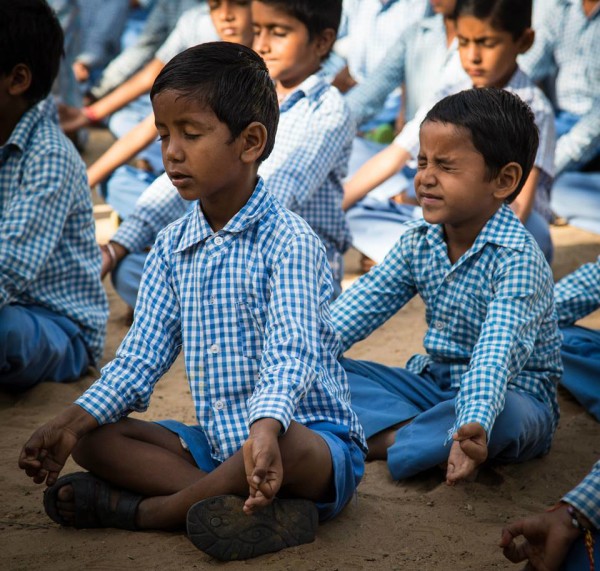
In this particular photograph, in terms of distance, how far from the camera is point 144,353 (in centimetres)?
238

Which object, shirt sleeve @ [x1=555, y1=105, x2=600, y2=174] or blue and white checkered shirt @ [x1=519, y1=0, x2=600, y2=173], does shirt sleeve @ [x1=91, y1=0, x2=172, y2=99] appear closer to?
blue and white checkered shirt @ [x1=519, y1=0, x2=600, y2=173]

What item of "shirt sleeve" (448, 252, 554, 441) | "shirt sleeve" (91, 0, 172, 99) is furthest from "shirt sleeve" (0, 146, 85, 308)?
"shirt sleeve" (91, 0, 172, 99)

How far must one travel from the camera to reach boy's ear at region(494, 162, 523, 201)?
2816 millimetres

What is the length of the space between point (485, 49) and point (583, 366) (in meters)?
1.51

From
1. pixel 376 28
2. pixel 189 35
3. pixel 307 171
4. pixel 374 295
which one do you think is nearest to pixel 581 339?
pixel 374 295

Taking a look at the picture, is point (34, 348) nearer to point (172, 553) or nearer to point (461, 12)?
point (172, 553)

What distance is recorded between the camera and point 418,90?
581 cm

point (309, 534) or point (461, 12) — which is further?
point (461, 12)

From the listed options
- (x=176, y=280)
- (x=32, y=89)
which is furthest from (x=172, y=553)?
(x=32, y=89)

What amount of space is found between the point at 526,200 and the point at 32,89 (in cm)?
200

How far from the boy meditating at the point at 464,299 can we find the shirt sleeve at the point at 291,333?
0.47m

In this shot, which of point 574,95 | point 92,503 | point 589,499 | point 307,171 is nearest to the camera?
point 589,499

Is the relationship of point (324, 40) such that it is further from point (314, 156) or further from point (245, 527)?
point (245, 527)

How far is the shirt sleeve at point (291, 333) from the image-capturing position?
6.95 feet
